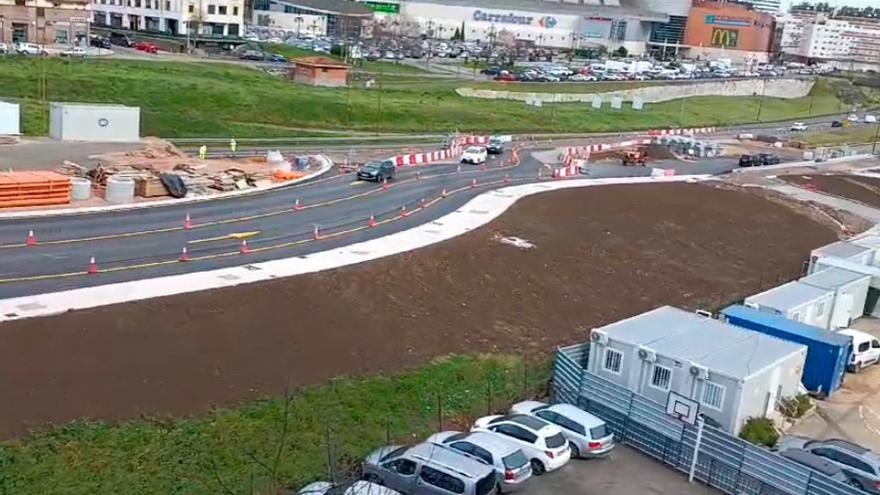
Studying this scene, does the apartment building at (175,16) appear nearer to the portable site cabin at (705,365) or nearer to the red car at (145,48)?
the red car at (145,48)

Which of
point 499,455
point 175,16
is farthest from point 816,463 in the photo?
point 175,16

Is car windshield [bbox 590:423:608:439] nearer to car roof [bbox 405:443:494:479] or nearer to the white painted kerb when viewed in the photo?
car roof [bbox 405:443:494:479]

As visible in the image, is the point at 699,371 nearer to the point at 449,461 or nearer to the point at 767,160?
the point at 449,461

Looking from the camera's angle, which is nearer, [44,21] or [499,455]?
[499,455]

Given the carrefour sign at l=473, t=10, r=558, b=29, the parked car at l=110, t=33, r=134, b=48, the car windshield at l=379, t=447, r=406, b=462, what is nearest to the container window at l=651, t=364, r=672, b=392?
the car windshield at l=379, t=447, r=406, b=462

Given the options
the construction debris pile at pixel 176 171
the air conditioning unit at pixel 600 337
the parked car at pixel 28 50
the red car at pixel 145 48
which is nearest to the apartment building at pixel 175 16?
the red car at pixel 145 48

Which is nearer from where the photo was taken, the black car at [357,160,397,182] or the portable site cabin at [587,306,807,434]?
the portable site cabin at [587,306,807,434]
